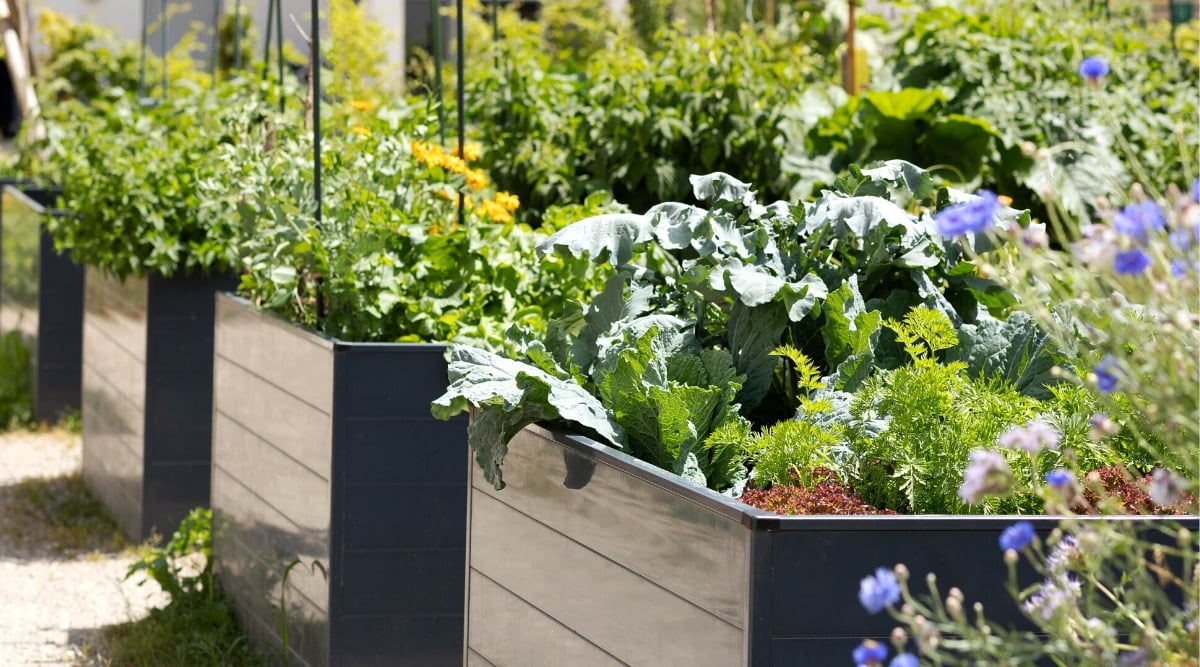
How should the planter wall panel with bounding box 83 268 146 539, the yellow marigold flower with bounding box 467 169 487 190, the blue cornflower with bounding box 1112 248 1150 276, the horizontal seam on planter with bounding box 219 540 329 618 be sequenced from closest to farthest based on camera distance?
the blue cornflower with bounding box 1112 248 1150 276
the horizontal seam on planter with bounding box 219 540 329 618
the yellow marigold flower with bounding box 467 169 487 190
the planter wall panel with bounding box 83 268 146 539

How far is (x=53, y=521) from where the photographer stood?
19.2 ft

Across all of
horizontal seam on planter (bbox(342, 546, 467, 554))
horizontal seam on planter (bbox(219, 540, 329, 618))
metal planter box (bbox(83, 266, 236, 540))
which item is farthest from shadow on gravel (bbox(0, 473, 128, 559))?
horizontal seam on planter (bbox(342, 546, 467, 554))

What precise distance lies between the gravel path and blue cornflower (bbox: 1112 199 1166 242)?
3.54m

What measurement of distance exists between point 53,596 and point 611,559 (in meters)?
3.19

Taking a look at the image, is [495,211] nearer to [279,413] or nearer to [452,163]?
[452,163]

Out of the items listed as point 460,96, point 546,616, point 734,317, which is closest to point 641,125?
point 460,96

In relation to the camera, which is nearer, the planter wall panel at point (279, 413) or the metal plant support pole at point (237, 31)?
the planter wall panel at point (279, 413)

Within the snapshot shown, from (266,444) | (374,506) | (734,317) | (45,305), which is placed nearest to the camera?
(734,317)

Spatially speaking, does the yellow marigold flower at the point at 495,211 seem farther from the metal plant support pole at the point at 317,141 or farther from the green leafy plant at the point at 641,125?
the green leafy plant at the point at 641,125

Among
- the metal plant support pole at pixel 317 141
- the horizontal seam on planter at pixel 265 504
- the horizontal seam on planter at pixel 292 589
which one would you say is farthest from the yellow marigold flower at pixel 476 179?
the horizontal seam on planter at pixel 292 589

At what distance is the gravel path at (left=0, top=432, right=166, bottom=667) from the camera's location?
4.39 meters

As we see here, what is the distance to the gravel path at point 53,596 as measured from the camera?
14.4 ft

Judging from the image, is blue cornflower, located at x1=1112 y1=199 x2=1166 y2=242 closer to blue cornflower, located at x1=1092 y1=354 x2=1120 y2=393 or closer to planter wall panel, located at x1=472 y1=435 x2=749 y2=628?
blue cornflower, located at x1=1092 y1=354 x2=1120 y2=393

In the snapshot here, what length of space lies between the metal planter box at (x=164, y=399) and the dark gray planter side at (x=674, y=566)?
282 cm
